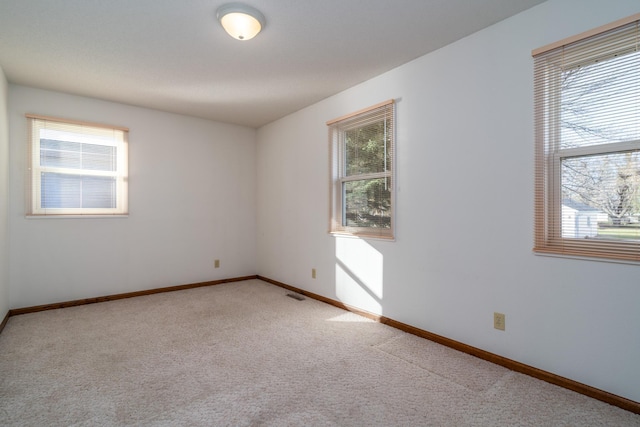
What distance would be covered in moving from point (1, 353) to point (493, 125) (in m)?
4.11

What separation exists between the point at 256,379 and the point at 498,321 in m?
1.74

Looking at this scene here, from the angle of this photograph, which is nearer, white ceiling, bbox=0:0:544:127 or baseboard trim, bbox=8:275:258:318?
white ceiling, bbox=0:0:544:127

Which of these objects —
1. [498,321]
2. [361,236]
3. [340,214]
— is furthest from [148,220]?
[498,321]

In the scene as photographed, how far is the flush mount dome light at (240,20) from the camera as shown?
2.12m

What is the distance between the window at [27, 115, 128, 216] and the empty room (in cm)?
2

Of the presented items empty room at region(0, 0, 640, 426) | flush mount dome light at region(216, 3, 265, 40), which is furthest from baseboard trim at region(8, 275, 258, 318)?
flush mount dome light at region(216, 3, 265, 40)

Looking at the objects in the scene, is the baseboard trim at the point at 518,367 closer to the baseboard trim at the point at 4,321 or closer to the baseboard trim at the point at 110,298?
the baseboard trim at the point at 110,298

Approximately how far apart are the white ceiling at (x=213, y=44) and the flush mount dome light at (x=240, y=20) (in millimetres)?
58

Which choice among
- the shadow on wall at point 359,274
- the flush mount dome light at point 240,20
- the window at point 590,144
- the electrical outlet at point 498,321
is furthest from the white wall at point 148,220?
the window at point 590,144

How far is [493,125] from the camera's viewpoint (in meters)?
2.34

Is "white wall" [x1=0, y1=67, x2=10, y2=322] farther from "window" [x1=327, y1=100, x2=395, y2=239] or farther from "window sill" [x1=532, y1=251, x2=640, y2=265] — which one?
"window sill" [x1=532, y1=251, x2=640, y2=265]

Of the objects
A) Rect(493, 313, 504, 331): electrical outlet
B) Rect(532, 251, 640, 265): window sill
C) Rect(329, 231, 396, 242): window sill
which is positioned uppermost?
Rect(329, 231, 396, 242): window sill

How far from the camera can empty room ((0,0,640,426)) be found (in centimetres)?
183

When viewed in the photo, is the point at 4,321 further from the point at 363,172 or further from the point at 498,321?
the point at 498,321
